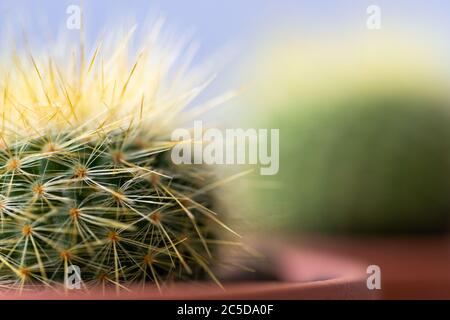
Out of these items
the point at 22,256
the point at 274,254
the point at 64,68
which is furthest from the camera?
the point at 274,254

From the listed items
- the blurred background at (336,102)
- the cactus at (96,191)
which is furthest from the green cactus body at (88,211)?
the blurred background at (336,102)

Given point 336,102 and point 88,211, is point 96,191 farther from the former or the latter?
point 336,102

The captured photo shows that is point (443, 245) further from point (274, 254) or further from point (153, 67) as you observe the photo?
point (153, 67)

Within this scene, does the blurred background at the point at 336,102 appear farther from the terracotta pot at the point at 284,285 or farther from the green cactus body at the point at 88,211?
the green cactus body at the point at 88,211

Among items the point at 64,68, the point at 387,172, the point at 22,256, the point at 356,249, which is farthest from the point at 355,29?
the point at 22,256

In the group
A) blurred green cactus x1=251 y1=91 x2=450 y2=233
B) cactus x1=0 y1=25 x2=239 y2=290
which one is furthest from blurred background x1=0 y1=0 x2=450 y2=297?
cactus x1=0 y1=25 x2=239 y2=290

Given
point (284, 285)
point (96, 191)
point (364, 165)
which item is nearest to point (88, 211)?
point (96, 191)

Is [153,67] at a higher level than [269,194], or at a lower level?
higher
